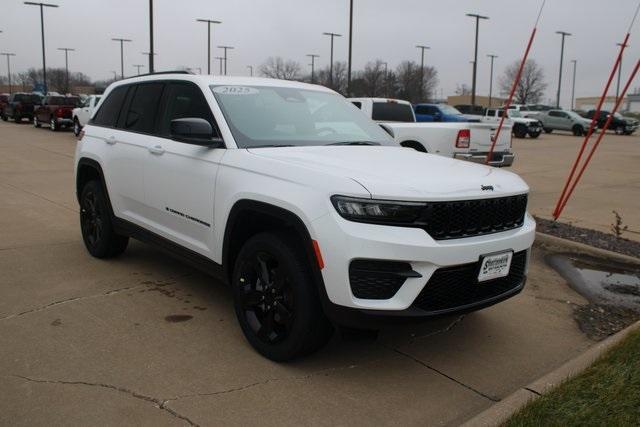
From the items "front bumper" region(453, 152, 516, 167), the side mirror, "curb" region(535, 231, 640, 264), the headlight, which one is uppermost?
the side mirror

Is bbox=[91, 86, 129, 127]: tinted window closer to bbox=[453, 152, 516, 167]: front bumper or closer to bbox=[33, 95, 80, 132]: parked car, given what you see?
bbox=[453, 152, 516, 167]: front bumper

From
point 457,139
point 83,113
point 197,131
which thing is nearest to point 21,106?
point 83,113

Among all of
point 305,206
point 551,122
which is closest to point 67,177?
point 305,206

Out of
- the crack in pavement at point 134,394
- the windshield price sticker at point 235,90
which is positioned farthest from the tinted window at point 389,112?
the crack in pavement at point 134,394

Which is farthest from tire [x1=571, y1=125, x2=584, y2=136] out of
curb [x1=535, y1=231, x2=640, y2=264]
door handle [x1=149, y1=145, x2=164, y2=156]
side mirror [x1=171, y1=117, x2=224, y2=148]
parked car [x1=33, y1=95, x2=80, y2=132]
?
side mirror [x1=171, y1=117, x2=224, y2=148]

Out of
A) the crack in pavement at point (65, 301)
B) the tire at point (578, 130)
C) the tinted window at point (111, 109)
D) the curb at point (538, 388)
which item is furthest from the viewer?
the tire at point (578, 130)

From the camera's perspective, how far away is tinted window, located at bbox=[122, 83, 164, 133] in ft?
17.0

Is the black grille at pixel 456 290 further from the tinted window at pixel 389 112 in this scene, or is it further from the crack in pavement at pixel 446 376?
the tinted window at pixel 389 112

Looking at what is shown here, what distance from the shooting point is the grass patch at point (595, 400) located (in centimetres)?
306

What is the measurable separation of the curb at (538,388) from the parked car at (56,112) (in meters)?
27.1

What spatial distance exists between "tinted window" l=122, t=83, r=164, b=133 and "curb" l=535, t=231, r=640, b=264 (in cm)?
481

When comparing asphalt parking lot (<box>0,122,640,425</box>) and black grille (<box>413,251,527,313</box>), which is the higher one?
black grille (<box>413,251,527,313</box>)

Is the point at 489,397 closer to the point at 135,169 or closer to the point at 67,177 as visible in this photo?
the point at 135,169

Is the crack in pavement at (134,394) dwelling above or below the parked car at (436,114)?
below
